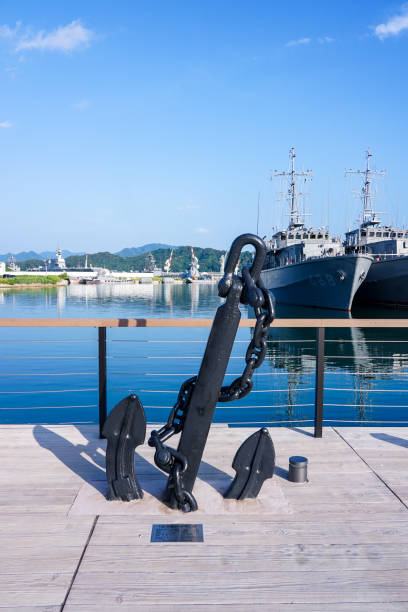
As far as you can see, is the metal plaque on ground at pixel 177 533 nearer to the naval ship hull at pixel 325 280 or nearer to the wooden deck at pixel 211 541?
the wooden deck at pixel 211 541

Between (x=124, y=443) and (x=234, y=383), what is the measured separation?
0.73m

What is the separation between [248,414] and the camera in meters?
9.37

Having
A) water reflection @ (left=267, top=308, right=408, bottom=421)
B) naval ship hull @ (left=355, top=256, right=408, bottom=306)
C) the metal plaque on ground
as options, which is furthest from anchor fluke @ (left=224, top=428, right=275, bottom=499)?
naval ship hull @ (left=355, top=256, right=408, bottom=306)

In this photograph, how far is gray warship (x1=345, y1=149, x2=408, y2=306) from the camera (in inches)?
1243

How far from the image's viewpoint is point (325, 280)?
31.3m

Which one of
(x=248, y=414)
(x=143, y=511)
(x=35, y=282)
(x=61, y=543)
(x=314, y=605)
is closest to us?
(x=314, y=605)

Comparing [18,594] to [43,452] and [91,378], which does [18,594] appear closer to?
[43,452]

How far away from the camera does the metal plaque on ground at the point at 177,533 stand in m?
2.34

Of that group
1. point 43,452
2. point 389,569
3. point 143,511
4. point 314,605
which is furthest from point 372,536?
point 43,452

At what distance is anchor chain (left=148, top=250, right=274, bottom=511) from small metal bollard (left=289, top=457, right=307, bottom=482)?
723 millimetres

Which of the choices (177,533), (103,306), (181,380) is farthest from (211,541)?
(103,306)

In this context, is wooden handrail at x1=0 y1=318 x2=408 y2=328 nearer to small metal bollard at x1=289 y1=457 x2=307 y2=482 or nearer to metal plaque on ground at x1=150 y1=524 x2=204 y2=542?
small metal bollard at x1=289 y1=457 x2=307 y2=482

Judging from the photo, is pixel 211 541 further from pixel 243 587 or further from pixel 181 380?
pixel 181 380

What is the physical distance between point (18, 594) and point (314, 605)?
118cm
